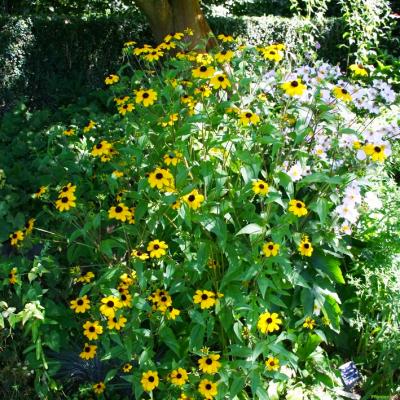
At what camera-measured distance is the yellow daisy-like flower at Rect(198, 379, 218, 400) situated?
2.22 metres

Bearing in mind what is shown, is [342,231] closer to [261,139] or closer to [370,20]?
[261,139]

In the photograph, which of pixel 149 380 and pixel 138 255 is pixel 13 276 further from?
pixel 149 380

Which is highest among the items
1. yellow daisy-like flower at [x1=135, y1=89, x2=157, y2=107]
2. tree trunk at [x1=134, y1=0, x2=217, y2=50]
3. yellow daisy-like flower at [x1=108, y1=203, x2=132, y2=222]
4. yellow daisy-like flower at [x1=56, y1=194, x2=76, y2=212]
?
tree trunk at [x1=134, y1=0, x2=217, y2=50]

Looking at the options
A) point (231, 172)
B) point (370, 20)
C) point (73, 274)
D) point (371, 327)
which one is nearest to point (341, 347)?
point (371, 327)

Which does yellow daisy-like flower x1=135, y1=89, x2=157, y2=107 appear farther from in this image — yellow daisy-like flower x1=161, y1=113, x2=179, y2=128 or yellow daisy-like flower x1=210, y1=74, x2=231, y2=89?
yellow daisy-like flower x1=210, y1=74, x2=231, y2=89

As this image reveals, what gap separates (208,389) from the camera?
7.31 feet

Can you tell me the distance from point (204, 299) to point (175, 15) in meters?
3.53

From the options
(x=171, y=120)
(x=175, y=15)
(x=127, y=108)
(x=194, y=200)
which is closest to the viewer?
(x=194, y=200)

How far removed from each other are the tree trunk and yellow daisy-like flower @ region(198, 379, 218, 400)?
136 inches

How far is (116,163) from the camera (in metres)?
2.53

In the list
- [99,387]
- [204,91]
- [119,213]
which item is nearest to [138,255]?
[119,213]

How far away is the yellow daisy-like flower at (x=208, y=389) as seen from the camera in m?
2.22

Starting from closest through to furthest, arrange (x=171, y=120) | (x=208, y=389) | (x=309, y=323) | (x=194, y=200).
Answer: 1. (x=194, y=200)
2. (x=208, y=389)
3. (x=171, y=120)
4. (x=309, y=323)

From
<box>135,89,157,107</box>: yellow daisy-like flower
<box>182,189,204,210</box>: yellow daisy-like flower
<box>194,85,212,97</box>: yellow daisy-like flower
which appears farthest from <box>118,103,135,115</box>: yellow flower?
<box>182,189,204,210</box>: yellow daisy-like flower
